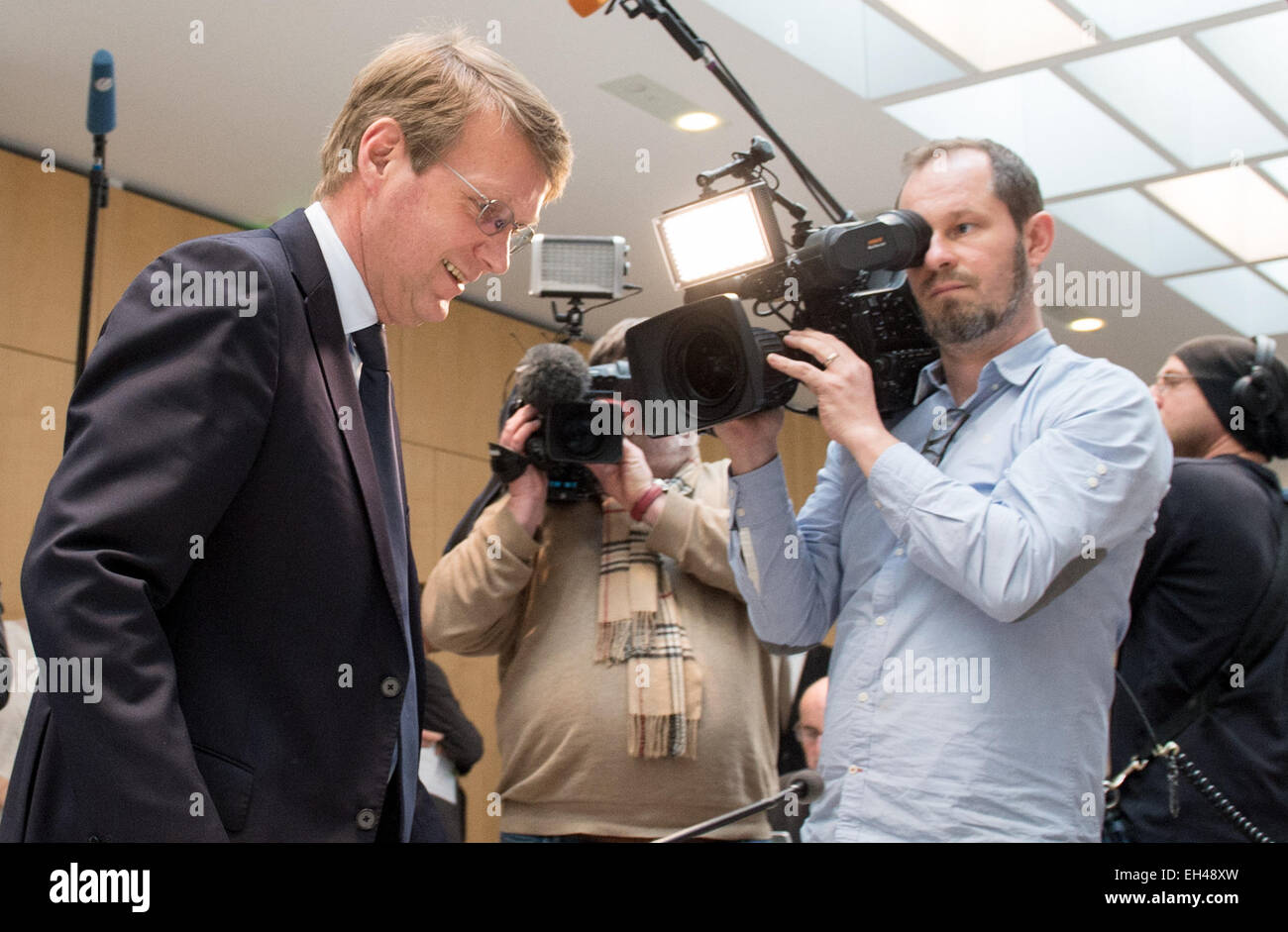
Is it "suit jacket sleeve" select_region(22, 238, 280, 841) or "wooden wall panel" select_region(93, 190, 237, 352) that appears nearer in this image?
"suit jacket sleeve" select_region(22, 238, 280, 841)

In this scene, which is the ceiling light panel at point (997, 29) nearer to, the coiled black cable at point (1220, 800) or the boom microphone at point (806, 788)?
the coiled black cable at point (1220, 800)

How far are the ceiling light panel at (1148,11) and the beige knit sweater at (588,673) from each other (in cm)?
237

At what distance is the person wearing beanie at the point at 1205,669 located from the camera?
5.77 ft

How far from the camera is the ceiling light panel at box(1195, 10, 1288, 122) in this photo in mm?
3889

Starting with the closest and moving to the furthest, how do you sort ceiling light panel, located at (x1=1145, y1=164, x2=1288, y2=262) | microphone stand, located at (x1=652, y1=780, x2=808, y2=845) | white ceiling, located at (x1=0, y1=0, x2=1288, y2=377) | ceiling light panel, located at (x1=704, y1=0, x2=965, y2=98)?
microphone stand, located at (x1=652, y1=780, x2=808, y2=845), white ceiling, located at (x1=0, y1=0, x2=1288, y2=377), ceiling light panel, located at (x1=704, y1=0, x2=965, y2=98), ceiling light panel, located at (x1=1145, y1=164, x2=1288, y2=262)

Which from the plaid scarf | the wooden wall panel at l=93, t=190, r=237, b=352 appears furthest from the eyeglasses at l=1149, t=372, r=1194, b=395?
the wooden wall panel at l=93, t=190, r=237, b=352

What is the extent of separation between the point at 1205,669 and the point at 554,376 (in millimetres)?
1037

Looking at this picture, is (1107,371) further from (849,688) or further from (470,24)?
(470,24)

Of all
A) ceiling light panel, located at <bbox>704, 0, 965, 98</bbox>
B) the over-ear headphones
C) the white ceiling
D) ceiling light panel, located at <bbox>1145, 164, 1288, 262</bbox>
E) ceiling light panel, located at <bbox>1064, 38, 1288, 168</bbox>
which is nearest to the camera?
the over-ear headphones

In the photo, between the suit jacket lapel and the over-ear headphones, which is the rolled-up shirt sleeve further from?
the over-ear headphones

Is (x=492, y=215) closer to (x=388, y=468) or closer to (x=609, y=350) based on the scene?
(x=388, y=468)

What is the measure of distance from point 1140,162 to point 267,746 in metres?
4.35

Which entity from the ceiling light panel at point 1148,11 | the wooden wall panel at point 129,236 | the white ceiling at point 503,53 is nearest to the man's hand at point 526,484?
the white ceiling at point 503,53

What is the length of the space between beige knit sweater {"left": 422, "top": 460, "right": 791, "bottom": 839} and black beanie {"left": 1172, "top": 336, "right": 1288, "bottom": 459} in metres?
0.78
